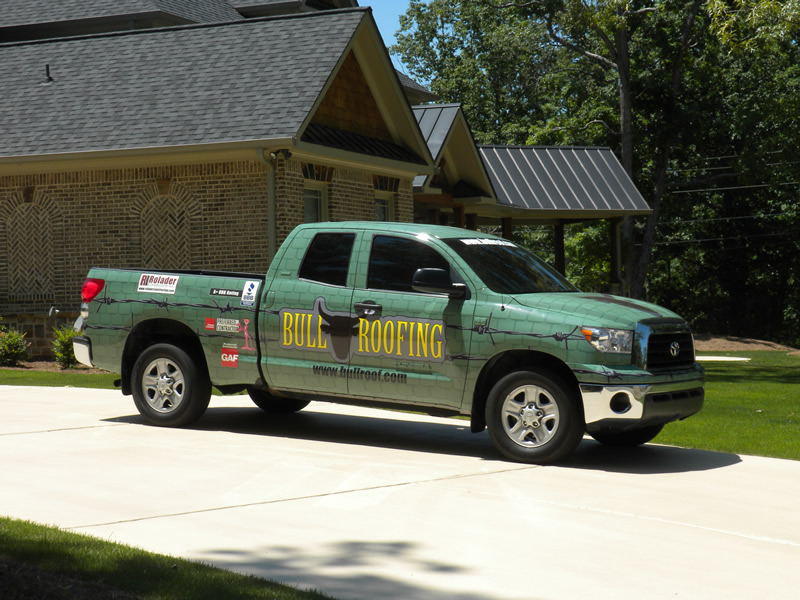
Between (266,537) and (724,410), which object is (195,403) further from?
(724,410)

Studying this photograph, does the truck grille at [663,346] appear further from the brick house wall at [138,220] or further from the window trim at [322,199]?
the window trim at [322,199]

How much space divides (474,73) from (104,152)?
134 ft

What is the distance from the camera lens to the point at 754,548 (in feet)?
20.5

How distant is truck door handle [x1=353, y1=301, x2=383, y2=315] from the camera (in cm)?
950

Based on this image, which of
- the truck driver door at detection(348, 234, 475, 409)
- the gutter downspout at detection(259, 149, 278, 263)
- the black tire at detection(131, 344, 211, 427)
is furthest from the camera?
the gutter downspout at detection(259, 149, 278, 263)

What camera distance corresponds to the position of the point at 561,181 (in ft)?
93.2

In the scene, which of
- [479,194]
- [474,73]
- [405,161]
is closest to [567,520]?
[405,161]

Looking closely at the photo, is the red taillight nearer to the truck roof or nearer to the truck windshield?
the truck roof

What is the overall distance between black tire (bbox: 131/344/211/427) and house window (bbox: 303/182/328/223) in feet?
26.7

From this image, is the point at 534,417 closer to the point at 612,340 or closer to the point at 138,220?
the point at 612,340

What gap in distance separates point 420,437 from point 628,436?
2036mm

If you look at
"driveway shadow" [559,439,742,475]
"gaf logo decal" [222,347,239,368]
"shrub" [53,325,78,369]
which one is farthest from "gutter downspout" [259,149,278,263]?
"driveway shadow" [559,439,742,475]

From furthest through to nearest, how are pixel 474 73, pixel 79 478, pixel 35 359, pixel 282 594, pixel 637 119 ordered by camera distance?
pixel 474 73, pixel 637 119, pixel 35 359, pixel 79 478, pixel 282 594

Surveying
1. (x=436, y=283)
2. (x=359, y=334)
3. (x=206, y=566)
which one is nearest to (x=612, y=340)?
(x=436, y=283)
